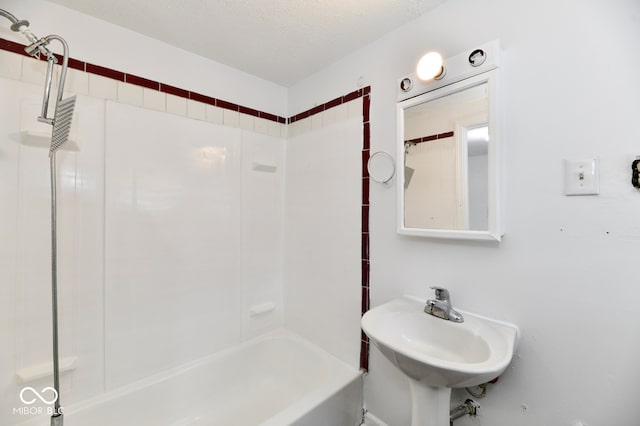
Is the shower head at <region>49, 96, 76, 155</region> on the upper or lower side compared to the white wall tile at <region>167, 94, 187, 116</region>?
lower

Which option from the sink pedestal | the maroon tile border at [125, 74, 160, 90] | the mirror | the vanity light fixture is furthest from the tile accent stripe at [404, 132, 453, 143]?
the maroon tile border at [125, 74, 160, 90]

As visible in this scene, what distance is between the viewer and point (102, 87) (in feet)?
4.50

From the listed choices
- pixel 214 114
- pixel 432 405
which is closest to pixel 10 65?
pixel 214 114

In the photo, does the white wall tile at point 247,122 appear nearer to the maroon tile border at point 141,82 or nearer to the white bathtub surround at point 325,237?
the white bathtub surround at point 325,237

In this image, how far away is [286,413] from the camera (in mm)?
1246

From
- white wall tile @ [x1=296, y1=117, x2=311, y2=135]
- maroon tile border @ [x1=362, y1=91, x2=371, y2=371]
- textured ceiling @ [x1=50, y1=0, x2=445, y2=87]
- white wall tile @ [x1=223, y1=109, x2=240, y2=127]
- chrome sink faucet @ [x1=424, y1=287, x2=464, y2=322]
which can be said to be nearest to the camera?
chrome sink faucet @ [x1=424, y1=287, x2=464, y2=322]

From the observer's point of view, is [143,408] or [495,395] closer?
[495,395]

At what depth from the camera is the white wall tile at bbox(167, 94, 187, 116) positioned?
1580mm

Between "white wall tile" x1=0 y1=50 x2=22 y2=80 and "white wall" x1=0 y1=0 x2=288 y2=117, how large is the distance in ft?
0.25

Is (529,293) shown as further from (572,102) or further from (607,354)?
(572,102)

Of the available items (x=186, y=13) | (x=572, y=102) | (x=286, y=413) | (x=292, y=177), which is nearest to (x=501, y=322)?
(x=572, y=102)

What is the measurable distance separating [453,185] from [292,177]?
118 cm

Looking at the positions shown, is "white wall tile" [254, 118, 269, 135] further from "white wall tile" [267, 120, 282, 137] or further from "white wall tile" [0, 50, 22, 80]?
"white wall tile" [0, 50, 22, 80]

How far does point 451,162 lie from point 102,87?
1.74 metres
